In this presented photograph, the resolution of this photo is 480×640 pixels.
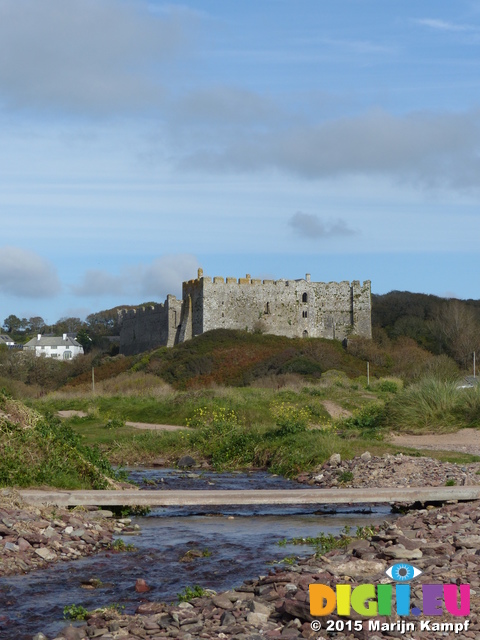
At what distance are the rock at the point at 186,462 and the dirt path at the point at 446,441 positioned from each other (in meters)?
4.81

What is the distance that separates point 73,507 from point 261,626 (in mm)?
5206

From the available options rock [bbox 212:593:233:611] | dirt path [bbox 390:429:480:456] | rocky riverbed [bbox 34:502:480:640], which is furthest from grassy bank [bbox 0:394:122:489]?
dirt path [bbox 390:429:480:456]

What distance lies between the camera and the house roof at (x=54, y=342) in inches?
4282

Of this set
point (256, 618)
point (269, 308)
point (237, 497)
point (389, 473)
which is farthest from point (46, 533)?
point (269, 308)

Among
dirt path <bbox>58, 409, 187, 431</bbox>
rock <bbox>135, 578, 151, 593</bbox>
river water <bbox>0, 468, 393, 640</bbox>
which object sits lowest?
river water <bbox>0, 468, 393, 640</bbox>

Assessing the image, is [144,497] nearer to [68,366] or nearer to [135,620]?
[135,620]

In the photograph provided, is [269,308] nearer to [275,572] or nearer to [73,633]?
[275,572]

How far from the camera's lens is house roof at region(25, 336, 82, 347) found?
10876 centimetres

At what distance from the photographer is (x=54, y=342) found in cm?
10994

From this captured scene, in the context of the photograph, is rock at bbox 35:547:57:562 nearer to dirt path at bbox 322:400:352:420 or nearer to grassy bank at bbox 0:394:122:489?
grassy bank at bbox 0:394:122:489

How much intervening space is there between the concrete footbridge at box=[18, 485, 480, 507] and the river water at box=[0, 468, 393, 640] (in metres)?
0.33

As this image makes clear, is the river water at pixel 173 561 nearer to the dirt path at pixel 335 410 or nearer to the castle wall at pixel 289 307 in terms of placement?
the dirt path at pixel 335 410

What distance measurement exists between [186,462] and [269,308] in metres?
46.0

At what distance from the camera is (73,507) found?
11.4m
